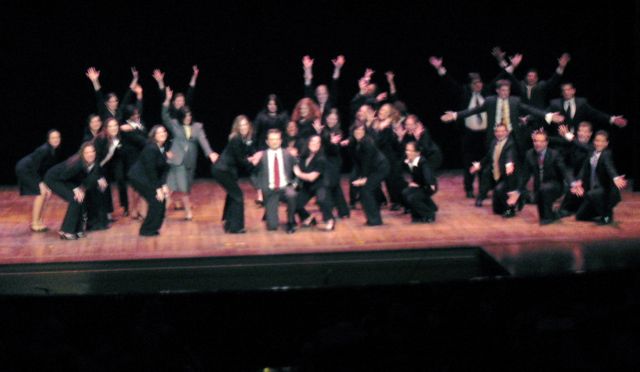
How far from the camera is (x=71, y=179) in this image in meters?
9.81

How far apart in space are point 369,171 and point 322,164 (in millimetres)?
586

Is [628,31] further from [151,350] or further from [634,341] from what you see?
[151,350]

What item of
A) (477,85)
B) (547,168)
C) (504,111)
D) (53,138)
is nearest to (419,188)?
(547,168)

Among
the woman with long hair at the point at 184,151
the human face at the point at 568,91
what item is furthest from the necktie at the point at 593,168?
the woman with long hair at the point at 184,151

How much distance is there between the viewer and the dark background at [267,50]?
12.4m

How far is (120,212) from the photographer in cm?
1108

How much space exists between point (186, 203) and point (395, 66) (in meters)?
3.87

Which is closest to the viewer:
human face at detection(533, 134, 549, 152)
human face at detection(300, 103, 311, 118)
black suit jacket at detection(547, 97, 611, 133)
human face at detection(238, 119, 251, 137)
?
human face at detection(238, 119, 251, 137)

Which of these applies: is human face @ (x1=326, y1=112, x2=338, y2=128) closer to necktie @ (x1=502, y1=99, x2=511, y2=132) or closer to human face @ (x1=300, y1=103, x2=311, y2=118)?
human face @ (x1=300, y1=103, x2=311, y2=118)

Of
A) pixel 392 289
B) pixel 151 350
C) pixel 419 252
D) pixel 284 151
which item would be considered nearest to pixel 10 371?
pixel 151 350

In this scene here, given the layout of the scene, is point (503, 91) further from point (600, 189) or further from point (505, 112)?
point (600, 189)

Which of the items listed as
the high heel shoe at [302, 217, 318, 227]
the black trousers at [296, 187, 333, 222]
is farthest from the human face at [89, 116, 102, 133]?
the high heel shoe at [302, 217, 318, 227]

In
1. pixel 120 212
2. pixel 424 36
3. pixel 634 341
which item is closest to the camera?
pixel 634 341

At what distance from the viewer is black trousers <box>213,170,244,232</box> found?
9.88 m
